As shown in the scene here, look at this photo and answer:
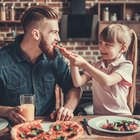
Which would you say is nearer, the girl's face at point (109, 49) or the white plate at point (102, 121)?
the white plate at point (102, 121)

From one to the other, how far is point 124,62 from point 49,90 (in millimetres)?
456

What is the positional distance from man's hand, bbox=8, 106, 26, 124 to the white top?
0.50m

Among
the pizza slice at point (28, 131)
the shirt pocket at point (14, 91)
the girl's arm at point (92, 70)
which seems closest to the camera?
the pizza slice at point (28, 131)

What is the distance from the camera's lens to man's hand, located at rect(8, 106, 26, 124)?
145 cm

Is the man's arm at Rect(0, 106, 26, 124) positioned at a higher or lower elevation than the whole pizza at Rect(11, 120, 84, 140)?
higher

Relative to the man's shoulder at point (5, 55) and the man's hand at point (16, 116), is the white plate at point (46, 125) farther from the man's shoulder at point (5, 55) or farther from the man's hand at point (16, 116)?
the man's shoulder at point (5, 55)

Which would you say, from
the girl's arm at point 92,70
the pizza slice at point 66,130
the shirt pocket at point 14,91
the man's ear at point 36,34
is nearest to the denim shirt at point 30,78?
the shirt pocket at point 14,91

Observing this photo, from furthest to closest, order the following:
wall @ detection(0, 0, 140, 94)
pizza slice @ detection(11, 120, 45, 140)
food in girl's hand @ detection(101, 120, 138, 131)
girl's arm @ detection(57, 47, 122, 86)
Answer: wall @ detection(0, 0, 140, 94)
girl's arm @ detection(57, 47, 122, 86)
food in girl's hand @ detection(101, 120, 138, 131)
pizza slice @ detection(11, 120, 45, 140)

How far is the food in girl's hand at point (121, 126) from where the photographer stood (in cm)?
138

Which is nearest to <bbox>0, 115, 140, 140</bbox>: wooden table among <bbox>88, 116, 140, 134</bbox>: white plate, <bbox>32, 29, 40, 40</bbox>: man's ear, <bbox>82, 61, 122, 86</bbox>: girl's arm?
<bbox>88, 116, 140, 134</bbox>: white plate

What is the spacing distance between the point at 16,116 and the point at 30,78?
0.40 metres

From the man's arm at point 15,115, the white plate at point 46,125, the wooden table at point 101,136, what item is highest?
the man's arm at point 15,115

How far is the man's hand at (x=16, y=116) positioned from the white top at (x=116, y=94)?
496 millimetres

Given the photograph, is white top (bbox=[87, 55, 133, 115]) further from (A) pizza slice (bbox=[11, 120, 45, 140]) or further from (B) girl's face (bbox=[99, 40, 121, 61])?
(A) pizza slice (bbox=[11, 120, 45, 140])
